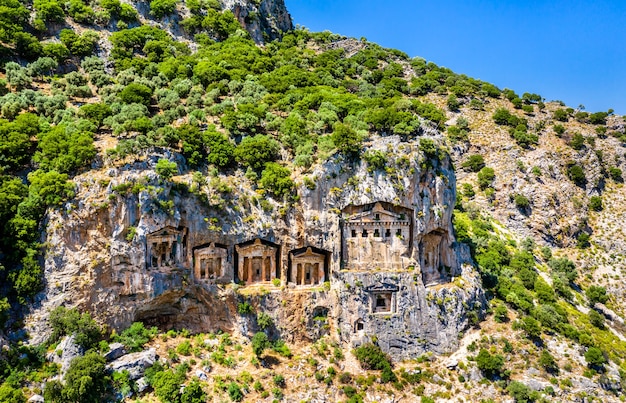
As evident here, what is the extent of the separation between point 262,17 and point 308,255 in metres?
69.6

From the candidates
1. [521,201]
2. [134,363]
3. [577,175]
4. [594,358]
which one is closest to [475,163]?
[521,201]

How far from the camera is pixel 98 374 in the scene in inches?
1247

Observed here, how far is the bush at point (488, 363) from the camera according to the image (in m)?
39.2

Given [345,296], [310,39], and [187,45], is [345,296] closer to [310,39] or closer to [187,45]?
[187,45]

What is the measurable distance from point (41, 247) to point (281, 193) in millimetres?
19589

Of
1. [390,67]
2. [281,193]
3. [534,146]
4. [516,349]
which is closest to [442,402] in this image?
[516,349]

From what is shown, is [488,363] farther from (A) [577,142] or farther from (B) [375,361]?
(A) [577,142]

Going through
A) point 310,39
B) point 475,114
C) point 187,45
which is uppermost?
point 310,39

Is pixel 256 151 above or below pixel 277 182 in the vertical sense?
above

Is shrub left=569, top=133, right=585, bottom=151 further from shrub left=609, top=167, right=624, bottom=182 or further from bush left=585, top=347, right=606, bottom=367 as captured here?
Answer: bush left=585, top=347, right=606, bottom=367

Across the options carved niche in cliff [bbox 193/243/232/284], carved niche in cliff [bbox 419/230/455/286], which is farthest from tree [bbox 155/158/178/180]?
carved niche in cliff [bbox 419/230/455/286]

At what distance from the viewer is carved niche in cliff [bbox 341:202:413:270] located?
41.5 m

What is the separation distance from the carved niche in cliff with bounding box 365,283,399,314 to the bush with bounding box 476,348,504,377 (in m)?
8.31

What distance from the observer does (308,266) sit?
4228 cm
